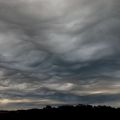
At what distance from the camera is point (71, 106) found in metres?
115

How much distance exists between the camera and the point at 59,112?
110625mm

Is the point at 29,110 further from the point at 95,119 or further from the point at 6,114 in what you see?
the point at 95,119

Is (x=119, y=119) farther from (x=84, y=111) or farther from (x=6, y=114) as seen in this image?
(x=6, y=114)

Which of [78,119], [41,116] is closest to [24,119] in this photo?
[41,116]

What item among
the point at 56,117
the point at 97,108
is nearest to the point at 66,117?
the point at 56,117

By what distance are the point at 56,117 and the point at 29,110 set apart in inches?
311

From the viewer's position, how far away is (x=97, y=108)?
4496 inches

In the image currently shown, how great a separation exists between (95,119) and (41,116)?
43.7ft

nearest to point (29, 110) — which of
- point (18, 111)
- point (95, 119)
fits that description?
point (18, 111)

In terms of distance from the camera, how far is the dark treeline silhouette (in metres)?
108

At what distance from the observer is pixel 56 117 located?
10862 centimetres

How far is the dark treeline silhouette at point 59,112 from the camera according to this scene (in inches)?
4269

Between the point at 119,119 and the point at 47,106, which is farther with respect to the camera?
the point at 47,106

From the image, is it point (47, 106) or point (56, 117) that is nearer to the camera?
point (56, 117)
